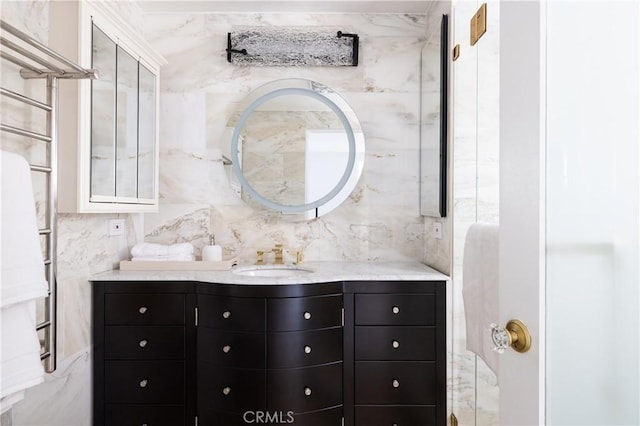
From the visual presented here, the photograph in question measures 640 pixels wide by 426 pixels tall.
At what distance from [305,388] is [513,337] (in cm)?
128

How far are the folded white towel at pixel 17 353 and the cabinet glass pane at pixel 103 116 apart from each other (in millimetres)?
617

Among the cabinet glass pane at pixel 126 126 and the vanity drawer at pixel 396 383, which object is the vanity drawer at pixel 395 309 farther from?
the cabinet glass pane at pixel 126 126

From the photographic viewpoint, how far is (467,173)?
73.6 inches

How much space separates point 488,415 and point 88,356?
1762 millimetres

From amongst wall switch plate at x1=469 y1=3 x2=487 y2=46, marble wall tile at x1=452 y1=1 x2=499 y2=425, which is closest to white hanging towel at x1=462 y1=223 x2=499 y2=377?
marble wall tile at x1=452 y1=1 x2=499 y2=425

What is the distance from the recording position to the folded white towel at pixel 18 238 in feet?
3.84

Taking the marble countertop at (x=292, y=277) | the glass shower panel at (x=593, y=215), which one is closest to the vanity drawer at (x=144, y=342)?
the marble countertop at (x=292, y=277)

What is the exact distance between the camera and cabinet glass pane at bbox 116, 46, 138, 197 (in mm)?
1883

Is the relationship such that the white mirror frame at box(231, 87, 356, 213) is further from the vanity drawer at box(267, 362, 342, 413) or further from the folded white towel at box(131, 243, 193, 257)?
the vanity drawer at box(267, 362, 342, 413)

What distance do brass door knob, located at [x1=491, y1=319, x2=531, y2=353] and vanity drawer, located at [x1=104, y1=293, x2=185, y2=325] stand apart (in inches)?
59.1

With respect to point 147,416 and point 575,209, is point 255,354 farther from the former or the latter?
point 575,209

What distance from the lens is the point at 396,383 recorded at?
6.42ft

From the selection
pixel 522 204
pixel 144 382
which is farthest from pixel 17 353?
pixel 522 204

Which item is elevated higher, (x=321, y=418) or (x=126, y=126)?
(x=126, y=126)
